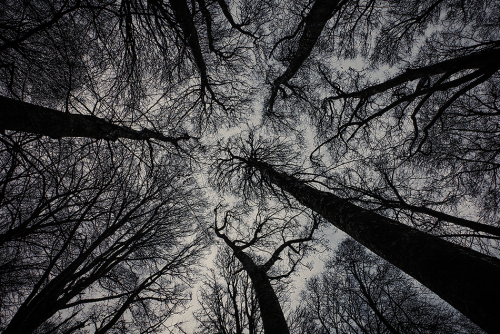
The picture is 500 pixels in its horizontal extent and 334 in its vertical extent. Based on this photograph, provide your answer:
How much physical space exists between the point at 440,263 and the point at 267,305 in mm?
3399

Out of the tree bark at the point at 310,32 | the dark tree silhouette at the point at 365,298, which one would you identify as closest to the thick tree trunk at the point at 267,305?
the dark tree silhouette at the point at 365,298

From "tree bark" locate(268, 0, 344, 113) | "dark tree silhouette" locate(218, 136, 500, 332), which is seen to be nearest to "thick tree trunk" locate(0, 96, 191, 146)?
"dark tree silhouette" locate(218, 136, 500, 332)

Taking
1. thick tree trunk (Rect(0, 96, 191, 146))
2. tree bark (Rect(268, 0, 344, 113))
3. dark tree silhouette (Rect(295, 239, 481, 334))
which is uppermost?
tree bark (Rect(268, 0, 344, 113))

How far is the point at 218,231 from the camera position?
649 centimetres

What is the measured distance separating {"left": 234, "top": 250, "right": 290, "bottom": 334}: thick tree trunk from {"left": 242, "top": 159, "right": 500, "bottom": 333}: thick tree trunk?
2.19m

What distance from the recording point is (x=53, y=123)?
8.46 ft

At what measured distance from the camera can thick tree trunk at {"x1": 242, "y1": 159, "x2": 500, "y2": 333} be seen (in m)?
1.11

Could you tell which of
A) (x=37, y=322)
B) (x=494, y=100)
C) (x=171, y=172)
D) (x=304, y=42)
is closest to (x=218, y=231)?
(x=171, y=172)

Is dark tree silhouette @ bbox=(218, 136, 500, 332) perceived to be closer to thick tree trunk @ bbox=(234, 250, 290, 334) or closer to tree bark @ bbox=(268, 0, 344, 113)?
thick tree trunk @ bbox=(234, 250, 290, 334)

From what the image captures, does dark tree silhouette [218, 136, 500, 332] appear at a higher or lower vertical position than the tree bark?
lower

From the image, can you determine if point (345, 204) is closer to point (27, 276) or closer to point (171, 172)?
point (171, 172)

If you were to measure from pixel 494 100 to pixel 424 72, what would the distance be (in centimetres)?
271

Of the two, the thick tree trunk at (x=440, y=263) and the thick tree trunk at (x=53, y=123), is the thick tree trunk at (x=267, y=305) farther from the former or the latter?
the thick tree trunk at (x=53, y=123)

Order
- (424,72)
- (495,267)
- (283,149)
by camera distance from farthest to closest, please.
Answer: (283,149) → (424,72) → (495,267)
